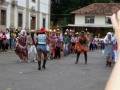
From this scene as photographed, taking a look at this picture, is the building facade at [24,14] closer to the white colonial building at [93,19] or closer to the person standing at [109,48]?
the person standing at [109,48]

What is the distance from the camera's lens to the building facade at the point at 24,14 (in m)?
35.8

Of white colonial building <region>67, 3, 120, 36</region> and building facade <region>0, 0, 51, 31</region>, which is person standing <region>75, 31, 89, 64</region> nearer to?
building facade <region>0, 0, 51, 31</region>

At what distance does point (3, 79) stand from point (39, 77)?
1263 millimetres

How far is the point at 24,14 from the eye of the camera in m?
40.6

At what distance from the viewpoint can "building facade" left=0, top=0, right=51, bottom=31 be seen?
3578cm

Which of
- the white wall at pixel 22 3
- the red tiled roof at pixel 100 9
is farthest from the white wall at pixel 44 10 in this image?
the red tiled roof at pixel 100 9

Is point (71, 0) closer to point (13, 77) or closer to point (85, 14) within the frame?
point (85, 14)

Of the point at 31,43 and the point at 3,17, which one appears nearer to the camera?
the point at 31,43

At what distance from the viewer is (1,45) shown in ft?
93.6

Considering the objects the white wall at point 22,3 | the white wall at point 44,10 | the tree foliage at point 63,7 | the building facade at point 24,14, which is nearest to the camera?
the building facade at point 24,14

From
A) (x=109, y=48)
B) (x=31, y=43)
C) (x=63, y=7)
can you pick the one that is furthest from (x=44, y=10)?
(x=63, y=7)

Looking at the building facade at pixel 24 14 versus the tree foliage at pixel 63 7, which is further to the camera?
the tree foliage at pixel 63 7

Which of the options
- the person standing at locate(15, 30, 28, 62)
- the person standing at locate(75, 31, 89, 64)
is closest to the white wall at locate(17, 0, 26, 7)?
the person standing at locate(15, 30, 28, 62)

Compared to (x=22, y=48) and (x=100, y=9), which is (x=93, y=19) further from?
(x=22, y=48)
